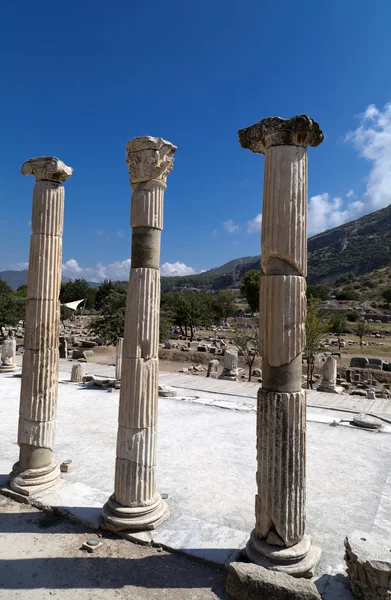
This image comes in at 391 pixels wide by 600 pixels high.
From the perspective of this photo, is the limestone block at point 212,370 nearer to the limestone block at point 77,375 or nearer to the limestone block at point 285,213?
the limestone block at point 77,375

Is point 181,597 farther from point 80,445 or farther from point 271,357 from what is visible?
point 80,445

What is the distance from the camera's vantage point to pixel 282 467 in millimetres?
4824

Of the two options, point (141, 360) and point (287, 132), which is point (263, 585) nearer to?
point (141, 360)

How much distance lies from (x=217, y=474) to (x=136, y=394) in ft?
11.2

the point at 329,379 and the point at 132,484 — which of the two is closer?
the point at 132,484

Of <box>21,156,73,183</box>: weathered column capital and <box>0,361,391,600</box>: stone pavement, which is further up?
<box>21,156,73,183</box>: weathered column capital

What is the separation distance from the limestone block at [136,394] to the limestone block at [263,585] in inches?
90.1

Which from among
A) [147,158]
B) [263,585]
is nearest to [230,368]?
[147,158]

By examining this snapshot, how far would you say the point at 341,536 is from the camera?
6.08 m

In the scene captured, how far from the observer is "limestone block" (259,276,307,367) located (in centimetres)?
483

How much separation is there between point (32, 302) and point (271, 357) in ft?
15.6

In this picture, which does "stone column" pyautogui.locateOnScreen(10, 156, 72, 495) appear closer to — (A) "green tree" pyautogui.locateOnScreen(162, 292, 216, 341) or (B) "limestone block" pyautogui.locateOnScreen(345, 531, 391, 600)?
(B) "limestone block" pyautogui.locateOnScreen(345, 531, 391, 600)

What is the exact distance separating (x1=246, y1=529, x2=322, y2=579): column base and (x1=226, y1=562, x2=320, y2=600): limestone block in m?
0.20

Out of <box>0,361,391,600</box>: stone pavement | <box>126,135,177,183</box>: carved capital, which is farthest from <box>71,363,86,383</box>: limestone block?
<box>126,135,177,183</box>: carved capital
